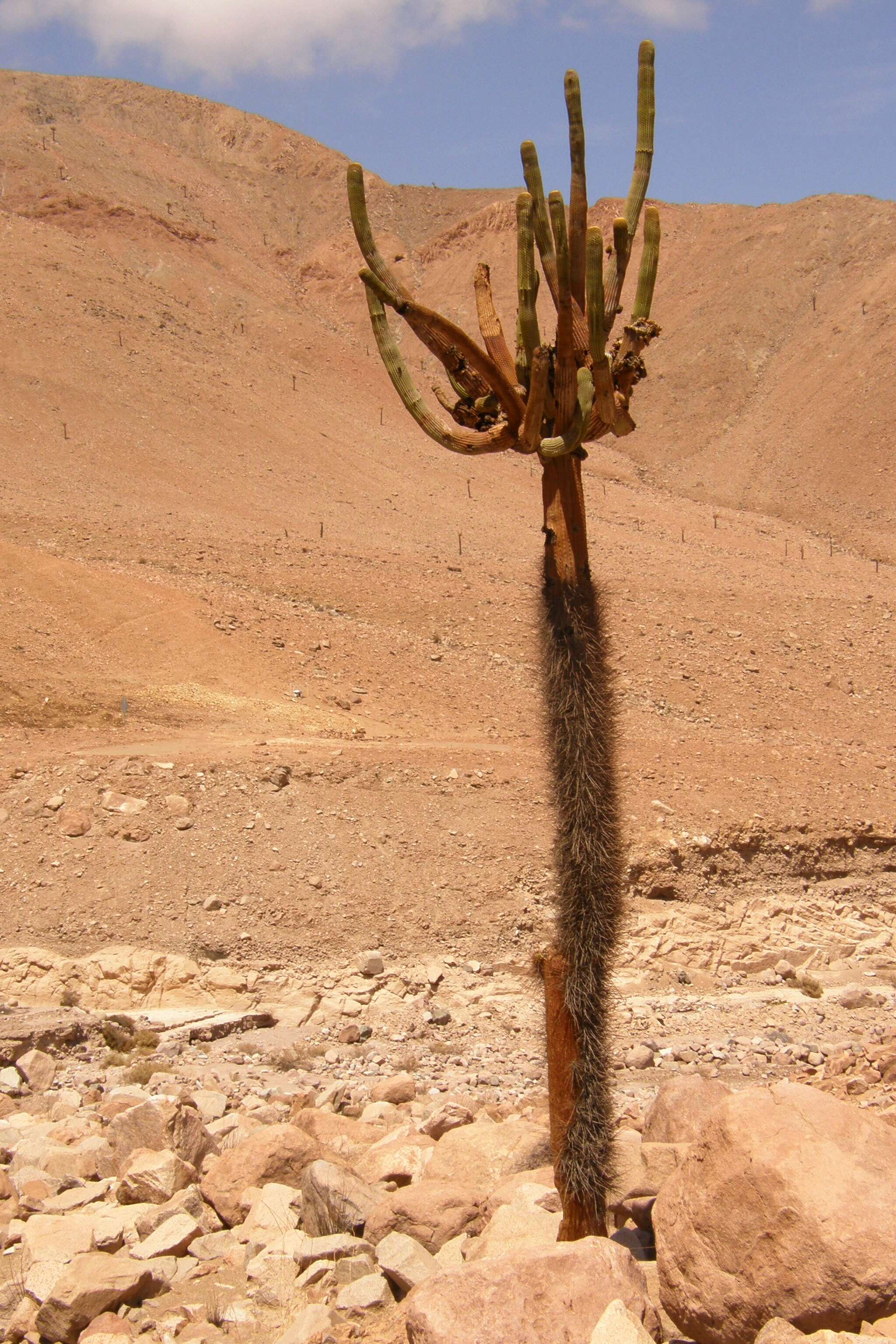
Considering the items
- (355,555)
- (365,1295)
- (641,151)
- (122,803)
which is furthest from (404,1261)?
(355,555)

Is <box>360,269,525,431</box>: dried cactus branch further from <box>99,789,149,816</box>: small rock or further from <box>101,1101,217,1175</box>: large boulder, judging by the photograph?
<box>99,789,149,816</box>: small rock

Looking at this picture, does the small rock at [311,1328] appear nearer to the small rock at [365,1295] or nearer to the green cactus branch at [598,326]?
the small rock at [365,1295]

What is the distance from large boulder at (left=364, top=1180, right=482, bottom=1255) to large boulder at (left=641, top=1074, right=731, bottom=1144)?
52.4 inches

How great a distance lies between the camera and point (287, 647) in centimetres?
1683

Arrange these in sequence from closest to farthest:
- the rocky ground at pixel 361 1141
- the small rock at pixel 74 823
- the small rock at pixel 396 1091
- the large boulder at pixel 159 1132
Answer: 1. the rocky ground at pixel 361 1141
2. the large boulder at pixel 159 1132
3. the small rock at pixel 396 1091
4. the small rock at pixel 74 823

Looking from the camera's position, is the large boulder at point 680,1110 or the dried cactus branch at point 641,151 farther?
the large boulder at point 680,1110

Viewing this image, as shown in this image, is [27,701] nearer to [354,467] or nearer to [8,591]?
[8,591]

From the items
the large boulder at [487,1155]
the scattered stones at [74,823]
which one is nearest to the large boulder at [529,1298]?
the large boulder at [487,1155]

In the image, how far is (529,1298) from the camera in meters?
3.76

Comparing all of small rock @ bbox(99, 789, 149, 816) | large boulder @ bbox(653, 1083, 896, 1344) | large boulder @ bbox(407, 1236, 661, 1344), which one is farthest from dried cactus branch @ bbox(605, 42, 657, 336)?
small rock @ bbox(99, 789, 149, 816)

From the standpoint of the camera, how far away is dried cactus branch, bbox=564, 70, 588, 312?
4.56 meters

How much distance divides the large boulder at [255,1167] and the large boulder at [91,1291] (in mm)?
673

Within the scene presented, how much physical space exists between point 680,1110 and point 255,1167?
2263 millimetres

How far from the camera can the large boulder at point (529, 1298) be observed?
367cm
